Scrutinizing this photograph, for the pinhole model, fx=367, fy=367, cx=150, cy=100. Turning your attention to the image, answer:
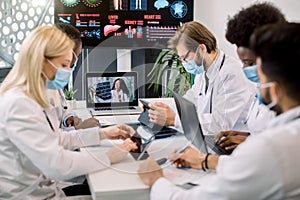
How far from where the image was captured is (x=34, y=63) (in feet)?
4.55

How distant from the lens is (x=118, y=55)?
160 inches

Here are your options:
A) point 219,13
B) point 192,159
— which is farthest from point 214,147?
point 219,13

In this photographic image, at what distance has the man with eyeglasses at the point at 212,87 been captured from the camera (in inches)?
82.2

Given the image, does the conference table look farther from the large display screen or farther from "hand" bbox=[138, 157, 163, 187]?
the large display screen

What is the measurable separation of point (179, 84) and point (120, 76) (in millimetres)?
1089

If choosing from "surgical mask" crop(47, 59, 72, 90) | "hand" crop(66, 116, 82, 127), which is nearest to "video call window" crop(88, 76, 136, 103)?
"hand" crop(66, 116, 82, 127)

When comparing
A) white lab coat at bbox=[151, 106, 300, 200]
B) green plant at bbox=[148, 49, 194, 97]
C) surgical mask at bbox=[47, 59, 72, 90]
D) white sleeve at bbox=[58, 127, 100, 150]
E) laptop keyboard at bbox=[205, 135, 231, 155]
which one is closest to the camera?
white lab coat at bbox=[151, 106, 300, 200]

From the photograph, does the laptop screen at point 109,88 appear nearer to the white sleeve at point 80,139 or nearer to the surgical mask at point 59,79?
the white sleeve at point 80,139

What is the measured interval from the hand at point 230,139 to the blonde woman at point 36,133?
0.45 metres

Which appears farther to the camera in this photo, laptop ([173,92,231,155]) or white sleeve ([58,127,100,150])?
white sleeve ([58,127,100,150])

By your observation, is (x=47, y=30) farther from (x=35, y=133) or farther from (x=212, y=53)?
(x=212, y=53)

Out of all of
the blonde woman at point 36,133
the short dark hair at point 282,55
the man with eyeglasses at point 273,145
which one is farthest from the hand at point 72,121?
the short dark hair at point 282,55

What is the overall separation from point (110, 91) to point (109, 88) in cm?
2

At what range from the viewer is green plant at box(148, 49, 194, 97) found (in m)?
3.58
